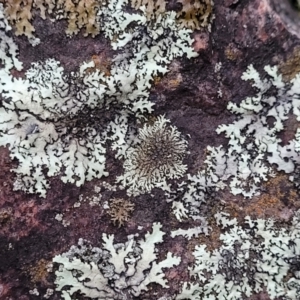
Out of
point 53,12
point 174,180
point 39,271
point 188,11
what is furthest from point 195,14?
point 39,271

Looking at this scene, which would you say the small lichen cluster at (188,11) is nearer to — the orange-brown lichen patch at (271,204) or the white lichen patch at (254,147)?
the white lichen patch at (254,147)

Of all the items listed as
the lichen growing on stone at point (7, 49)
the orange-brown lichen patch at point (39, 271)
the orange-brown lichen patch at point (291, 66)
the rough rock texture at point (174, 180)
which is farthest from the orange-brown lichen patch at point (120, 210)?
the orange-brown lichen patch at point (291, 66)

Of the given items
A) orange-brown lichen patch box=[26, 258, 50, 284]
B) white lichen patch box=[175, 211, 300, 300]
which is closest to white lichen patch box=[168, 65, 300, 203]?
white lichen patch box=[175, 211, 300, 300]

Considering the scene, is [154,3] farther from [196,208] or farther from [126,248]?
[126,248]

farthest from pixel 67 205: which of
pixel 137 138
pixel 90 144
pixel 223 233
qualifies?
pixel 223 233

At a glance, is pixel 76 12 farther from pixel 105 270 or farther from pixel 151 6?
pixel 105 270

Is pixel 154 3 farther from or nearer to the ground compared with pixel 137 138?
farther from the ground
